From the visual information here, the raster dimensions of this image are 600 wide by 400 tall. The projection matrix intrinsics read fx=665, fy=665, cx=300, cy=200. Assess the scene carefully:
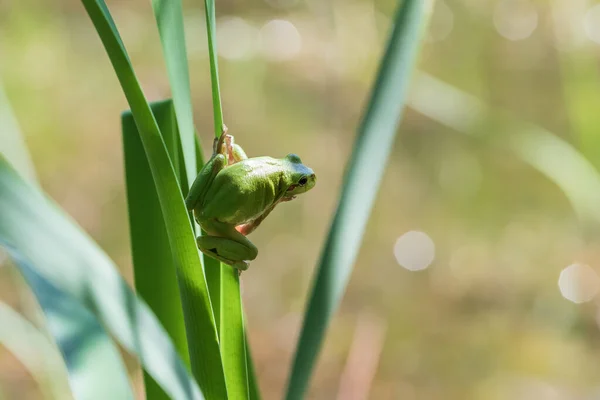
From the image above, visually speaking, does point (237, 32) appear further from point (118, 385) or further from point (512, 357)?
point (118, 385)

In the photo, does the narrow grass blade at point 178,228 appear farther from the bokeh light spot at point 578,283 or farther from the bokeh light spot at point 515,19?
the bokeh light spot at point 515,19

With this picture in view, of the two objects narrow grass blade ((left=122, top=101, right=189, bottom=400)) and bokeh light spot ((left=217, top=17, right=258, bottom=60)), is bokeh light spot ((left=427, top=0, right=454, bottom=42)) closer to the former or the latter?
bokeh light spot ((left=217, top=17, right=258, bottom=60))

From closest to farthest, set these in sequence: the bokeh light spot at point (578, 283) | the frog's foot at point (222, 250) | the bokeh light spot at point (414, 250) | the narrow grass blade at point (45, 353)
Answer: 1. the frog's foot at point (222, 250)
2. the narrow grass blade at point (45, 353)
3. the bokeh light spot at point (578, 283)
4. the bokeh light spot at point (414, 250)

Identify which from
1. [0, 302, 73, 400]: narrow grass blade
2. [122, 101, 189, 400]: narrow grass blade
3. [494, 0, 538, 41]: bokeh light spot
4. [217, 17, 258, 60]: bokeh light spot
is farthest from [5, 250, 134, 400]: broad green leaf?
[494, 0, 538, 41]: bokeh light spot

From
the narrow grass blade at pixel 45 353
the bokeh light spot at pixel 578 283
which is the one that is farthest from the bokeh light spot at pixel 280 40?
the narrow grass blade at pixel 45 353

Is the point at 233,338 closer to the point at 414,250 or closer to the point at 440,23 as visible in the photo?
the point at 414,250

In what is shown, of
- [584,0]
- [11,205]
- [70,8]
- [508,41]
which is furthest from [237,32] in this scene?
[11,205]

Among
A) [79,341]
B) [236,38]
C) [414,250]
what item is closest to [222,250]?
[79,341]
